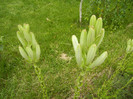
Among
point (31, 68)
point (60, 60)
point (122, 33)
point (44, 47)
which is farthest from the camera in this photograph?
point (122, 33)

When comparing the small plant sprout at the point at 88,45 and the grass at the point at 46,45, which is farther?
the grass at the point at 46,45

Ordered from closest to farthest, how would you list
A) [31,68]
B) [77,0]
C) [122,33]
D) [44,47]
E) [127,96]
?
[127,96] → [31,68] → [44,47] → [122,33] → [77,0]

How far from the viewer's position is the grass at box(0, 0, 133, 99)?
2.18 m

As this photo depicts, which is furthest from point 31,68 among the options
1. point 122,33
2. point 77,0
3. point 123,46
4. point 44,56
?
point 77,0

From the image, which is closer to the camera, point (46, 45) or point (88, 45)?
point (88, 45)

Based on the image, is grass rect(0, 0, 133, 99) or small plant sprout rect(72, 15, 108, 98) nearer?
small plant sprout rect(72, 15, 108, 98)

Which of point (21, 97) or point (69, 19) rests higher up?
point (69, 19)

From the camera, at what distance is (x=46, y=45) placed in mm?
3174

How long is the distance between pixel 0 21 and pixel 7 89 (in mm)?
2706

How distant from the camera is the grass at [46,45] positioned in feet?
7.16

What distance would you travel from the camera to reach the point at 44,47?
3129mm

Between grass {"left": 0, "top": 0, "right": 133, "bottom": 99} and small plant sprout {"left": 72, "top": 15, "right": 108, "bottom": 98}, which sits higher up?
grass {"left": 0, "top": 0, "right": 133, "bottom": 99}

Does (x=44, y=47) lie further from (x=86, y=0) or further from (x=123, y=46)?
(x=86, y=0)

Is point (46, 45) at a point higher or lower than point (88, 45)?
higher
